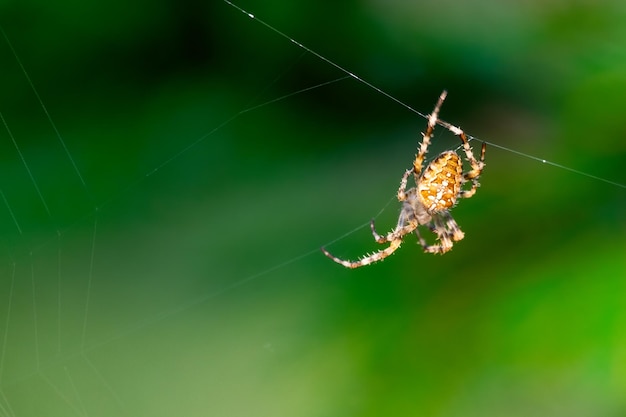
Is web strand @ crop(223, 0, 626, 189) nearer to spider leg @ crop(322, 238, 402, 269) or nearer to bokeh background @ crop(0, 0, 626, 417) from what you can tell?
bokeh background @ crop(0, 0, 626, 417)

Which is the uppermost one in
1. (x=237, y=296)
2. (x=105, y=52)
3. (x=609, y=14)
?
(x=609, y=14)

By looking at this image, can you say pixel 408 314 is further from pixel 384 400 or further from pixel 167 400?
pixel 167 400

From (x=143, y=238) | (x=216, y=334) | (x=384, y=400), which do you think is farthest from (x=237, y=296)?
(x=384, y=400)

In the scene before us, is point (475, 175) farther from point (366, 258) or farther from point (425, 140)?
point (366, 258)

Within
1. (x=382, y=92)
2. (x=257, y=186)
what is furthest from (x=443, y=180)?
(x=257, y=186)

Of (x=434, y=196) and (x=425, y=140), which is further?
(x=434, y=196)

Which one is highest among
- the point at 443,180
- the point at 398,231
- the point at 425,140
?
the point at 425,140

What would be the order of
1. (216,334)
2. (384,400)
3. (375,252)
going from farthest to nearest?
(375,252)
(216,334)
(384,400)
